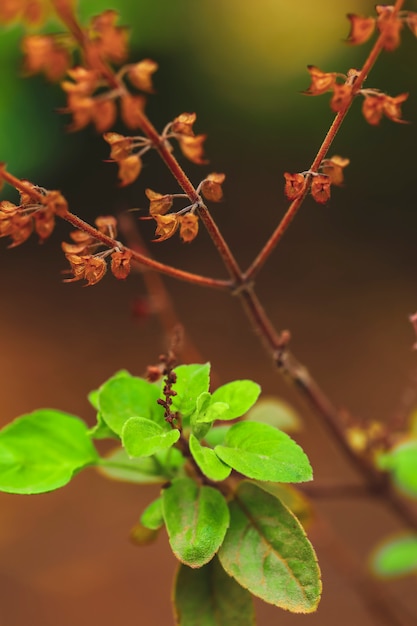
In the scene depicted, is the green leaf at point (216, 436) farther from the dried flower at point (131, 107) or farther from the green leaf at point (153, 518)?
the dried flower at point (131, 107)

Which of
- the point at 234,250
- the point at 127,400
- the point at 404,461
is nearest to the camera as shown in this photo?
the point at 127,400

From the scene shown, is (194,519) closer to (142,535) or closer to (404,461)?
(142,535)

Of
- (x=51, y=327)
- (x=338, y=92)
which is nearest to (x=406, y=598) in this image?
(x=338, y=92)

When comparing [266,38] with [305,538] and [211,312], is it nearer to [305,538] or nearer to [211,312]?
[211,312]

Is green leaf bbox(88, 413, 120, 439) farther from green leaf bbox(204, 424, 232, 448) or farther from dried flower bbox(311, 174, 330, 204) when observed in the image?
dried flower bbox(311, 174, 330, 204)

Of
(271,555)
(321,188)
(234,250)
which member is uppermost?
(234,250)

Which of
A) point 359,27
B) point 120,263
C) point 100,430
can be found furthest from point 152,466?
point 359,27

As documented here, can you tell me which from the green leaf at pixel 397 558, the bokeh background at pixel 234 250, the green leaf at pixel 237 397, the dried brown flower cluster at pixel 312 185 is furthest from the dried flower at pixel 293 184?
the bokeh background at pixel 234 250
